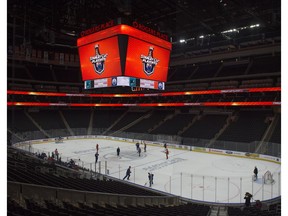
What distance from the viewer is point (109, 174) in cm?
2167

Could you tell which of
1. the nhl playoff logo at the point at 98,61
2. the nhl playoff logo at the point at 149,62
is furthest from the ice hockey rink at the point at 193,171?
the nhl playoff logo at the point at 149,62

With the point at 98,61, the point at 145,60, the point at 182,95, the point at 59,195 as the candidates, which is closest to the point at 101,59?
the point at 98,61

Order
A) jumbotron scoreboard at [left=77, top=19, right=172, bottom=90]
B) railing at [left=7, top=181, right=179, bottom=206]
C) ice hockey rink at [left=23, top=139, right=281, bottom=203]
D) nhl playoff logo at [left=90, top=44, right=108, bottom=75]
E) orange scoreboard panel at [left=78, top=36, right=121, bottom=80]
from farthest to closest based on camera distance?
nhl playoff logo at [left=90, top=44, right=108, bottom=75] → orange scoreboard panel at [left=78, top=36, right=121, bottom=80] → jumbotron scoreboard at [left=77, top=19, right=172, bottom=90] → ice hockey rink at [left=23, top=139, right=281, bottom=203] → railing at [left=7, top=181, right=179, bottom=206]

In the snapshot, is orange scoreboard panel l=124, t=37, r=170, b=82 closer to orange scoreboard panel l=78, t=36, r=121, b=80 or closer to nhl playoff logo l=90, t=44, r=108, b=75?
orange scoreboard panel l=78, t=36, r=121, b=80

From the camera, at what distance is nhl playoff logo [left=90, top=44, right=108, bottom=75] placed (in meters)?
20.8

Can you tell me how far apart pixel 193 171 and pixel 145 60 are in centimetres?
1053

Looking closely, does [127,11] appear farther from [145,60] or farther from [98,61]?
[98,61]

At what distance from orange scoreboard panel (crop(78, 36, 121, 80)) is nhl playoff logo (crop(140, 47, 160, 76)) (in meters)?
2.37

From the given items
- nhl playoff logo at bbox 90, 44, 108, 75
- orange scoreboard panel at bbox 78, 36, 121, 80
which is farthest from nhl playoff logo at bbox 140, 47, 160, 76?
nhl playoff logo at bbox 90, 44, 108, 75

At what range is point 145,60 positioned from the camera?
21188 mm

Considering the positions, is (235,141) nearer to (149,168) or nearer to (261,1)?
(149,168)

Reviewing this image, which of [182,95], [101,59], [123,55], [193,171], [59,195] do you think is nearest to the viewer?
[59,195]

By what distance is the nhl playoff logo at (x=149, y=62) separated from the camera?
2107cm

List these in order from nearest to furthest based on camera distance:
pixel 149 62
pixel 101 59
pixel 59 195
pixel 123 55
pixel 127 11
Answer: pixel 59 195
pixel 123 55
pixel 101 59
pixel 149 62
pixel 127 11
